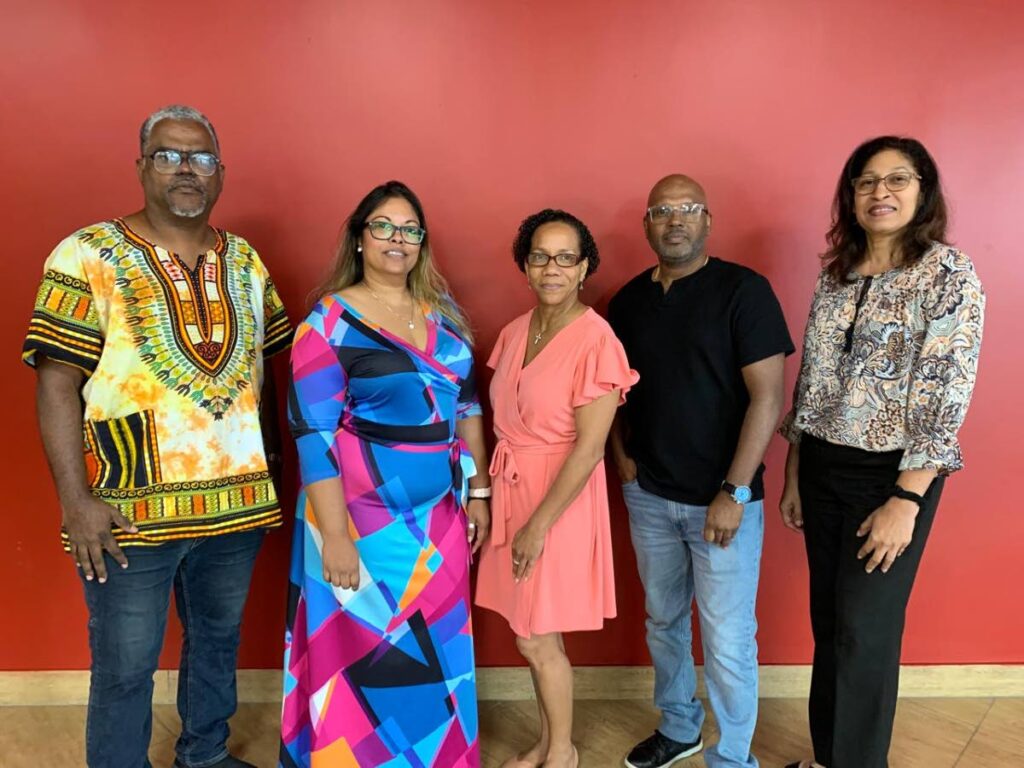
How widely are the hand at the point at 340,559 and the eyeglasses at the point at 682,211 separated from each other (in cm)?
121

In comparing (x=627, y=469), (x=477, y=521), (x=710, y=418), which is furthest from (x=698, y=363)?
(x=477, y=521)

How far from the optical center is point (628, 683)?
239 cm

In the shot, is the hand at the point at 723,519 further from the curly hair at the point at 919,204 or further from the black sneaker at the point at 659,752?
the black sneaker at the point at 659,752

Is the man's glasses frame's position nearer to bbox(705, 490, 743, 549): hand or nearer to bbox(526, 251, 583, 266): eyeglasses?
bbox(526, 251, 583, 266): eyeglasses

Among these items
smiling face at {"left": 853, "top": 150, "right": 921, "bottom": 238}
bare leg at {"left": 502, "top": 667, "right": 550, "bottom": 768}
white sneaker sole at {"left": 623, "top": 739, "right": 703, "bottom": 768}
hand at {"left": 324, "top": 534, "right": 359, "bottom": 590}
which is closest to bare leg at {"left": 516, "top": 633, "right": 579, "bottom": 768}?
bare leg at {"left": 502, "top": 667, "right": 550, "bottom": 768}

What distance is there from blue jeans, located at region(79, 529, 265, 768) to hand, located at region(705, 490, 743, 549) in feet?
4.17

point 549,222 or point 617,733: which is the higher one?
point 549,222

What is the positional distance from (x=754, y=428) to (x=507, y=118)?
4.14ft

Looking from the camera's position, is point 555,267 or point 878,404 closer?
point 878,404

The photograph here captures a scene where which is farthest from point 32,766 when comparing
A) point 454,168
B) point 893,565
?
point 893,565

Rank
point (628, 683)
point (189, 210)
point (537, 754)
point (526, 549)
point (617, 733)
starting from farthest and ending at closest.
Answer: point (628, 683)
point (617, 733)
point (537, 754)
point (526, 549)
point (189, 210)

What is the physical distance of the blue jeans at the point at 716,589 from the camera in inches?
70.2

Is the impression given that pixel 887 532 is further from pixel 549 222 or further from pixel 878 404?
pixel 549 222

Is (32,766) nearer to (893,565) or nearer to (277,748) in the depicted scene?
(277,748)
